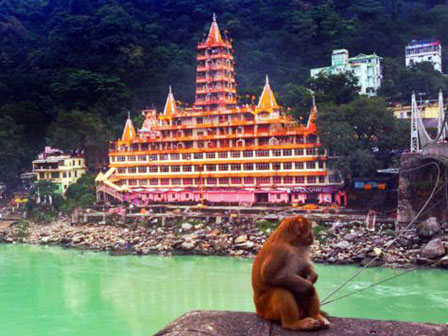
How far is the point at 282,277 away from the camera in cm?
217

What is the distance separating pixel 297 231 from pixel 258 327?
1.43 feet

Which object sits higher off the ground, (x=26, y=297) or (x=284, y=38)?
(x=284, y=38)

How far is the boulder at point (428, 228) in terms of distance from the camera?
1362 centimetres

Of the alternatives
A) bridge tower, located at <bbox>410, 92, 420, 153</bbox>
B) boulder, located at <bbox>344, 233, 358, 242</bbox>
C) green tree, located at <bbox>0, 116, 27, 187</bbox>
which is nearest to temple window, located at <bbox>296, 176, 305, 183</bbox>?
bridge tower, located at <bbox>410, 92, 420, 153</bbox>

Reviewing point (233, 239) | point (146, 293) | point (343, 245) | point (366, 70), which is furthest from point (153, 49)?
point (146, 293)

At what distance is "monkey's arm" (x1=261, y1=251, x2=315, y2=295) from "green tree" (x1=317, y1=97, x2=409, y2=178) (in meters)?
15.8

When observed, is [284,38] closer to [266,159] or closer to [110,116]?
[110,116]

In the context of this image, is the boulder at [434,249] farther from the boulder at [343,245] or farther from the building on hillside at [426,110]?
the building on hillside at [426,110]

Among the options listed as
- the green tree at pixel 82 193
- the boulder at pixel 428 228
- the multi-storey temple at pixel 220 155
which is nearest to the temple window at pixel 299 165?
the multi-storey temple at pixel 220 155

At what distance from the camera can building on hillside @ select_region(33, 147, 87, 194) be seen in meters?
23.5

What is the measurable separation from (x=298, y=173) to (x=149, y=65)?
20.1 meters

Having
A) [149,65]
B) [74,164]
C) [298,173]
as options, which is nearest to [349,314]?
[298,173]

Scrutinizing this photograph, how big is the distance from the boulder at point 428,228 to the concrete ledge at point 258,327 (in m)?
12.5

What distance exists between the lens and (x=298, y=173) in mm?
19969
